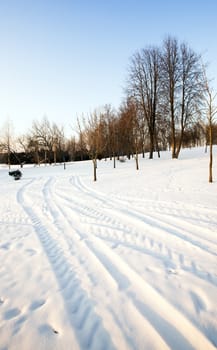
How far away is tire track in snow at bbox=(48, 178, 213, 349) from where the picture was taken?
1.99 metres

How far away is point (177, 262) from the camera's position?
3379 mm

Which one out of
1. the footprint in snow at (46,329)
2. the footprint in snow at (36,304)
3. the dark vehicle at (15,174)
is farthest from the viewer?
the dark vehicle at (15,174)

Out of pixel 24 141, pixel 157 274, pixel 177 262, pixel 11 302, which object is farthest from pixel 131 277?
pixel 24 141

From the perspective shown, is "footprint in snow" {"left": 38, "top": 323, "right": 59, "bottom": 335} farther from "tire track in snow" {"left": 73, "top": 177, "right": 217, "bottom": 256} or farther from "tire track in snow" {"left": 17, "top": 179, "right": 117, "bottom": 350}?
"tire track in snow" {"left": 73, "top": 177, "right": 217, "bottom": 256}

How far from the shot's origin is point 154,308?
2.40 m

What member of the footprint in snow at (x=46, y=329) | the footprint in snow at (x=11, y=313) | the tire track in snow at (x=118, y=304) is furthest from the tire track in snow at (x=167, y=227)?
the footprint in snow at (x=11, y=313)

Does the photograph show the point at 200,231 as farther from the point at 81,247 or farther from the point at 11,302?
the point at 11,302

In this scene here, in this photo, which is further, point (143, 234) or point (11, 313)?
point (143, 234)

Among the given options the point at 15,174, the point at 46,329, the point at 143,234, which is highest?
the point at 15,174

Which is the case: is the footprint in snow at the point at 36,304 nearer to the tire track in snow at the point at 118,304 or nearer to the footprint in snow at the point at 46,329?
the footprint in snow at the point at 46,329

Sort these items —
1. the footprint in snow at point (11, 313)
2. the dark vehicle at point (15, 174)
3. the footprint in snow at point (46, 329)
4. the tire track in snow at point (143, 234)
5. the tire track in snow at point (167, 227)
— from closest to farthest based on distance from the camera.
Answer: the footprint in snow at point (46, 329) → the footprint in snow at point (11, 313) → the tire track in snow at point (143, 234) → the tire track in snow at point (167, 227) → the dark vehicle at point (15, 174)

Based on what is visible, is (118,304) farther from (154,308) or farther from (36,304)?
(36,304)

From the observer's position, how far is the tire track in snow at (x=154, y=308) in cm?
199

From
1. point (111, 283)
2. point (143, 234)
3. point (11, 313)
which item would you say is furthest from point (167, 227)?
point (11, 313)
